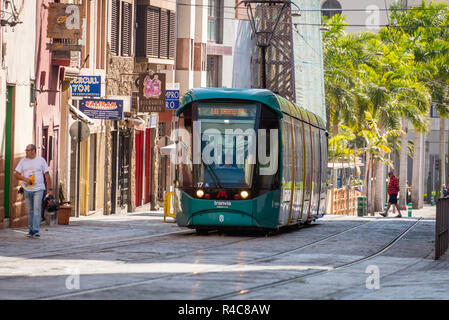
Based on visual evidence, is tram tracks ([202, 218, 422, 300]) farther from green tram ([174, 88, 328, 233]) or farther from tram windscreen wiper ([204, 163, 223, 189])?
tram windscreen wiper ([204, 163, 223, 189])

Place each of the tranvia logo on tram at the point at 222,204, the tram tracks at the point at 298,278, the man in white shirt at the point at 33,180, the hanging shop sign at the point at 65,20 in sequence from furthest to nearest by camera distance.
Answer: the hanging shop sign at the point at 65,20
the tranvia logo on tram at the point at 222,204
the man in white shirt at the point at 33,180
the tram tracks at the point at 298,278

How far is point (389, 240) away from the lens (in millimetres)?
25594

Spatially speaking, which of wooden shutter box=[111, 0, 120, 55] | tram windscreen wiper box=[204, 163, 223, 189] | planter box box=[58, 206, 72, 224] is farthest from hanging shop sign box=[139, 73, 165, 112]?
tram windscreen wiper box=[204, 163, 223, 189]

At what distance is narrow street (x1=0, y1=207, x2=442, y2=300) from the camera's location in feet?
43.2

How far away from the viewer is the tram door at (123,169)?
4281 centimetres

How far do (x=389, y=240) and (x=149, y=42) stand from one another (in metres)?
21.5

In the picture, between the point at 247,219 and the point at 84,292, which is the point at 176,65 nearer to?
the point at 247,219

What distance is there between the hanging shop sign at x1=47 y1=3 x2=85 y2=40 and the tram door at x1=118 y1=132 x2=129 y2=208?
46.3 ft

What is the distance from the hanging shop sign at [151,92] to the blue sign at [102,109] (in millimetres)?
5274

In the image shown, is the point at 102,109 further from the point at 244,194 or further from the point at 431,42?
the point at 431,42

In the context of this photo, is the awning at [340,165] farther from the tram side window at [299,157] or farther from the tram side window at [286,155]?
the tram side window at [286,155]

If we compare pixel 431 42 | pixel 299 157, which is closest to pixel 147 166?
pixel 299 157

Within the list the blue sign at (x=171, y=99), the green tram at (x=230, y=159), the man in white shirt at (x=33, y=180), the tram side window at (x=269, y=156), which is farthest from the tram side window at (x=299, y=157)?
A: the blue sign at (x=171, y=99)
